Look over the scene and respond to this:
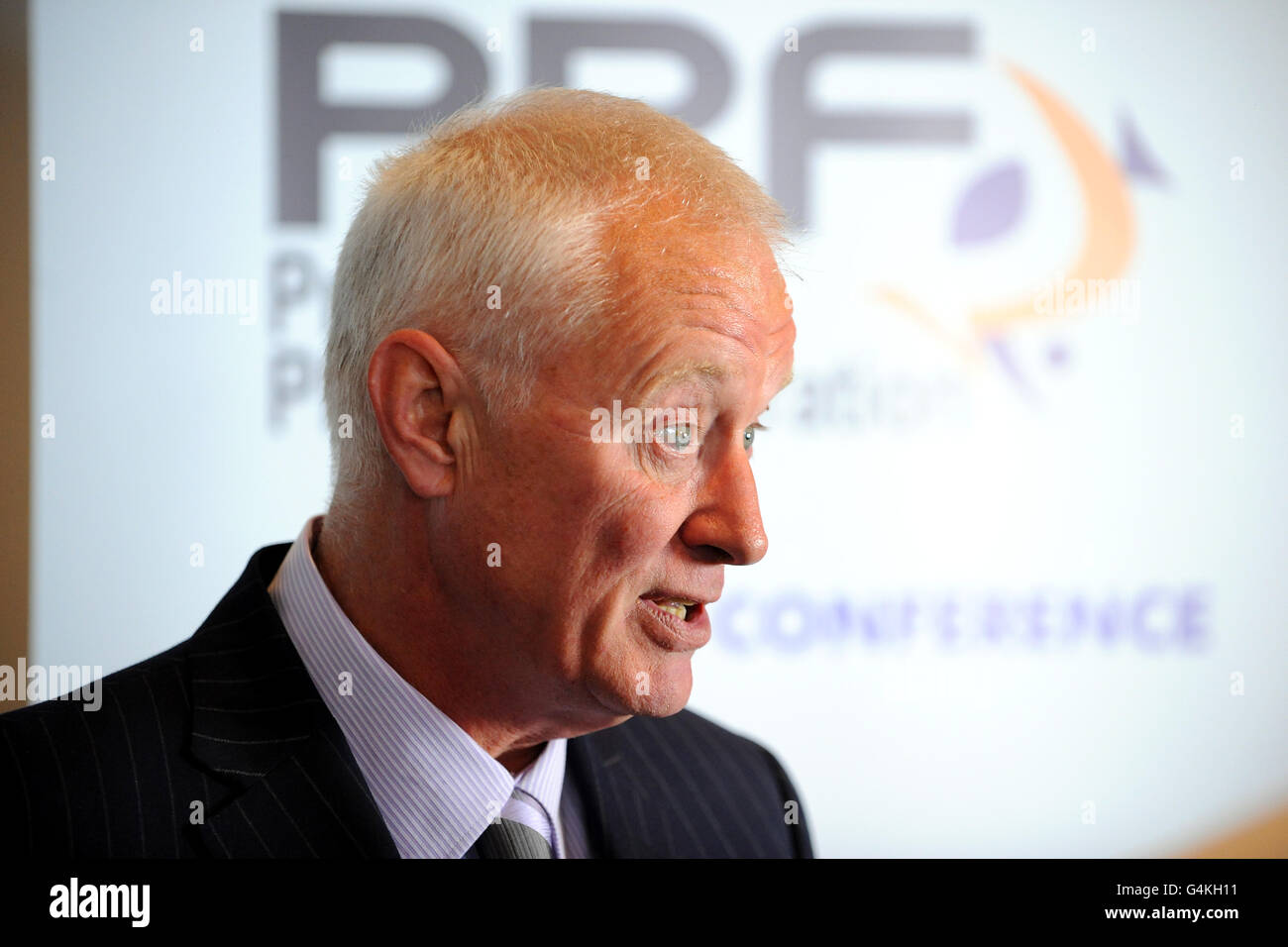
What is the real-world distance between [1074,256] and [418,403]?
2.05m

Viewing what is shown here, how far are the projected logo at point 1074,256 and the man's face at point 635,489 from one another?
156cm

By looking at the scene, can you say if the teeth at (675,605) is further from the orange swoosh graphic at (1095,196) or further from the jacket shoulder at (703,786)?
the orange swoosh graphic at (1095,196)

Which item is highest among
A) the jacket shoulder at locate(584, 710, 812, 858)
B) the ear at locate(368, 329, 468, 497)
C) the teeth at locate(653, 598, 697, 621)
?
the ear at locate(368, 329, 468, 497)

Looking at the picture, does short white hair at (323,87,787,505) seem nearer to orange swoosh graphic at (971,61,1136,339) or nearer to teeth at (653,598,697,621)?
teeth at (653,598,697,621)

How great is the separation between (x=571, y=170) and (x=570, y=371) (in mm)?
216

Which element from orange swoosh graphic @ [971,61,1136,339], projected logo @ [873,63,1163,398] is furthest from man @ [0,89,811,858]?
orange swoosh graphic @ [971,61,1136,339]

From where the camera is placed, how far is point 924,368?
2641mm

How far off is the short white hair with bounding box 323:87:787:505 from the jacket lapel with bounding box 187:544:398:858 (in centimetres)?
23

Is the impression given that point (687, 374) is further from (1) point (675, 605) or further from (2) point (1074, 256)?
(2) point (1074, 256)

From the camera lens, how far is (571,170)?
117cm

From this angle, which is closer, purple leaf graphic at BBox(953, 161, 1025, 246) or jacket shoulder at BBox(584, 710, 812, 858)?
jacket shoulder at BBox(584, 710, 812, 858)

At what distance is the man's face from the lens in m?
1.15

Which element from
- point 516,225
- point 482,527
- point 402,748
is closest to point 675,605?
point 482,527

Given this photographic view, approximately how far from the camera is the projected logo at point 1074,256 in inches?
104
